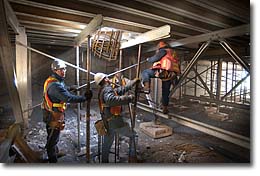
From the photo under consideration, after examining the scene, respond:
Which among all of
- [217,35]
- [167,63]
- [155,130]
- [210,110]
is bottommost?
[155,130]

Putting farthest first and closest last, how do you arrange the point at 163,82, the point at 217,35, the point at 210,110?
the point at 210,110 < the point at 163,82 < the point at 217,35

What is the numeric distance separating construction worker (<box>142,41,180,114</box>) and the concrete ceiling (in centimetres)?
36

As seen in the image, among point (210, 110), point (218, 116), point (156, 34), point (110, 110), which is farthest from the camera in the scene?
point (210, 110)

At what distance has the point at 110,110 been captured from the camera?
175 centimetres

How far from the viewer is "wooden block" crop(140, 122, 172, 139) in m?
2.60

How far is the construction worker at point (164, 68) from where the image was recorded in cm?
228

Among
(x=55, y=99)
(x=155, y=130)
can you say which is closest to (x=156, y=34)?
(x=55, y=99)

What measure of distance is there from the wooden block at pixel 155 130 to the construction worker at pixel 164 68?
0.31 meters

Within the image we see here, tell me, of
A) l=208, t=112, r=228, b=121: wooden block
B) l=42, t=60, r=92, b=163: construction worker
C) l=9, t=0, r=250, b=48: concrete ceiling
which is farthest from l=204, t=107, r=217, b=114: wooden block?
l=42, t=60, r=92, b=163: construction worker

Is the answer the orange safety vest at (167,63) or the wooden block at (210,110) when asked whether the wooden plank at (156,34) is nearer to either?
the orange safety vest at (167,63)

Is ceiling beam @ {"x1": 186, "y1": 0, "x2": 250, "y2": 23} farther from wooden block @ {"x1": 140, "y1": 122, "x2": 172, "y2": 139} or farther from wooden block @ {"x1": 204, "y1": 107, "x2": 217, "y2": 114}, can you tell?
wooden block @ {"x1": 204, "y1": 107, "x2": 217, "y2": 114}

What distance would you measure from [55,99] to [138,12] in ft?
3.81

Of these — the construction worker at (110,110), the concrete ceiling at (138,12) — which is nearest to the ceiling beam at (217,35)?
the concrete ceiling at (138,12)

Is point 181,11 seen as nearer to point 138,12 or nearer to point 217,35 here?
point 138,12
